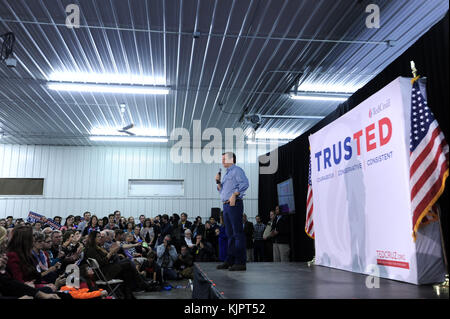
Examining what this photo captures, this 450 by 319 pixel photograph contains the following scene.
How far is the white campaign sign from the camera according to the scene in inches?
122

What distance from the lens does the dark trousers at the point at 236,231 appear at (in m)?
3.69

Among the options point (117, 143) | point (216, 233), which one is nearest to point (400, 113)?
point (216, 233)

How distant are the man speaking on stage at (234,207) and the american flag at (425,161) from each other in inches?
64.0

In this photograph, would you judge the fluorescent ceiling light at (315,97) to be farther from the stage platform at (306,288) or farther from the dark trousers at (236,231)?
the stage platform at (306,288)

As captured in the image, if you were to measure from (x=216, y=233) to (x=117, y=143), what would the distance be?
5.37m

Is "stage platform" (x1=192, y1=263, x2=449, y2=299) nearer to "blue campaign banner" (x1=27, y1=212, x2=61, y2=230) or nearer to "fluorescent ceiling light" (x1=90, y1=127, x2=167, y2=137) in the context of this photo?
"blue campaign banner" (x1=27, y1=212, x2=61, y2=230)

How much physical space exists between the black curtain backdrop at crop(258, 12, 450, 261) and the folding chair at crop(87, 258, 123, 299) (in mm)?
3982

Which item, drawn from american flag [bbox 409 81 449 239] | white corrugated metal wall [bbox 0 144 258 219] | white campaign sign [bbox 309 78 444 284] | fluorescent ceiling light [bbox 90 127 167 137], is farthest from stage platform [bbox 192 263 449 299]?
white corrugated metal wall [bbox 0 144 258 219]

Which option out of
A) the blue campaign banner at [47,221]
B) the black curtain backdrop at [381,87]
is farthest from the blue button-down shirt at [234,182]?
the blue campaign banner at [47,221]

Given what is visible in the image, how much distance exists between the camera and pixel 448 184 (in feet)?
10.5

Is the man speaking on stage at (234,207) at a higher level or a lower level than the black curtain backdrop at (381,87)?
lower

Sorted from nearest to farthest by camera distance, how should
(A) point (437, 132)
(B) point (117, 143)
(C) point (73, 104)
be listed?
(A) point (437, 132)
(C) point (73, 104)
(B) point (117, 143)

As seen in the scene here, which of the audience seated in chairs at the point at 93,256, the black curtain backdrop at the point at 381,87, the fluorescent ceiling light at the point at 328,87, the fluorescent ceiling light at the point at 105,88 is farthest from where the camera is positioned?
the fluorescent ceiling light at the point at 328,87
